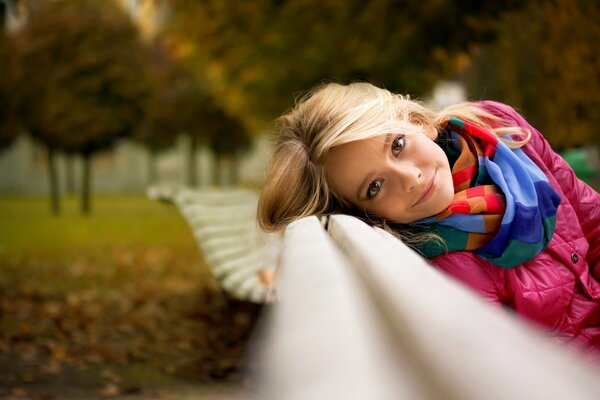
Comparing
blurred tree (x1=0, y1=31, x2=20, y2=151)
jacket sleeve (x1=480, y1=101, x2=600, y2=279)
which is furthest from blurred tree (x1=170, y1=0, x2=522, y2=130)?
jacket sleeve (x1=480, y1=101, x2=600, y2=279)

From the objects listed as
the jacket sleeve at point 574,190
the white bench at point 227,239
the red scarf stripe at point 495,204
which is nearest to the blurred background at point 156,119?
the white bench at point 227,239

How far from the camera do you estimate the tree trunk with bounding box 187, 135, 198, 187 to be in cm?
871

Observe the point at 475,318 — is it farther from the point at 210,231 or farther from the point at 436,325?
the point at 210,231

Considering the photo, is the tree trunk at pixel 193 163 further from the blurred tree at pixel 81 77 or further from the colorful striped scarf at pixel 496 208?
the colorful striped scarf at pixel 496 208

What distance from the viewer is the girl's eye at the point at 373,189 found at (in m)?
1.33

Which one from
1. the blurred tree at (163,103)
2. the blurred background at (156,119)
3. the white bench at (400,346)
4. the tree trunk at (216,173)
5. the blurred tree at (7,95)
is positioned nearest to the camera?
the white bench at (400,346)

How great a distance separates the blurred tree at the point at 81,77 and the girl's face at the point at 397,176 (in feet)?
21.9

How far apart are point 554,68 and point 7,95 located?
4975 mm

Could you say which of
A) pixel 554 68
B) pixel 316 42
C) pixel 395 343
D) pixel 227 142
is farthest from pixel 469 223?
pixel 227 142

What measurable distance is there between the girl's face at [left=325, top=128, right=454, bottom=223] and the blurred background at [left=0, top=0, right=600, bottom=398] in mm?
3326

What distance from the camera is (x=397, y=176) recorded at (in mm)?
1313

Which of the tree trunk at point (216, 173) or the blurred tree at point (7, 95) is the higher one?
the blurred tree at point (7, 95)

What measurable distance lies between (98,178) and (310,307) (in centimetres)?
767

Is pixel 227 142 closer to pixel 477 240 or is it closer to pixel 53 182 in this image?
pixel 53 182
